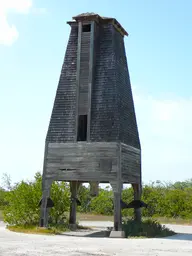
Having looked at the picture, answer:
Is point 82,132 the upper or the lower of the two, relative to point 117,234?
upper

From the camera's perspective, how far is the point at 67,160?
76.6 ft

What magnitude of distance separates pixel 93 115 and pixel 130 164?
380cm

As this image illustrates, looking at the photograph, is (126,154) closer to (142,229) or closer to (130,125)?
(130,125)

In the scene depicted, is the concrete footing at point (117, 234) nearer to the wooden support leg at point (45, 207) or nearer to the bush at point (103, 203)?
the wooden support leg at point (45, 207)

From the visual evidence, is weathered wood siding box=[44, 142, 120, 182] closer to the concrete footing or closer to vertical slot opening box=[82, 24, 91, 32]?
the concrete footing

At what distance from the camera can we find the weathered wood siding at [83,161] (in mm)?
22453

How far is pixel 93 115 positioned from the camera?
77.4 ft

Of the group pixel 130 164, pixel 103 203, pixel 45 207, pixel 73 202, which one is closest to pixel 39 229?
pixel 45 207

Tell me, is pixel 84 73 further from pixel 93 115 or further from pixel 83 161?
pixel 83 161

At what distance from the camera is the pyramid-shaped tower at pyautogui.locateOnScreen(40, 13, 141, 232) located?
74.7 feet

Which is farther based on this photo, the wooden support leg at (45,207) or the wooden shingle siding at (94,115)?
the wooden support leg at (45,207)

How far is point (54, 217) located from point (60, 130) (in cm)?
650

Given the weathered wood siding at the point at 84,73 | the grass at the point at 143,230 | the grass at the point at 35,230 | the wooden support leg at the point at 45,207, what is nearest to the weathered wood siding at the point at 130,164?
the grass at the point at 143,230

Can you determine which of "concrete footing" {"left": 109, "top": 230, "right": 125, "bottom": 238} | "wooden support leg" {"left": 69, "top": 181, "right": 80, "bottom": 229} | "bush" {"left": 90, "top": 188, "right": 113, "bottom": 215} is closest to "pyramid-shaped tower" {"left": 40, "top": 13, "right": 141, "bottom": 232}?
"concrete footing" {"left": 109, "top": 230, "right": 125, "bottom": 238}
